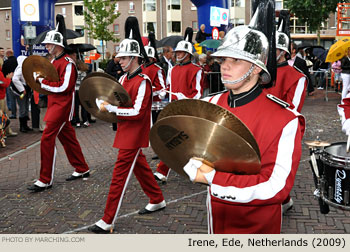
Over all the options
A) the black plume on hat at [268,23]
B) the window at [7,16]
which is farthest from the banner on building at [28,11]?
the window at [7,16]

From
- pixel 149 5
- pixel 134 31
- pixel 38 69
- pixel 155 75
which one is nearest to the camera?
pixel 134 31

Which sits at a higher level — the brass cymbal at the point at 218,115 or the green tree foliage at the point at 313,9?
the green tree foliage at the point at 313,9

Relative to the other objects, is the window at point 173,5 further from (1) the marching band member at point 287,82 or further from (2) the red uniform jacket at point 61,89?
(1) the marching band member at point 287,82

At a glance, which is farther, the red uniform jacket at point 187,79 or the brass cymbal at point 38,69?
the red uniform jacket at point 187,79

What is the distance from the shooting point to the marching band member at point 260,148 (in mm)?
2172

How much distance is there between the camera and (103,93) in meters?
4.50

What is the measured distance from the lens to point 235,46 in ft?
7.82

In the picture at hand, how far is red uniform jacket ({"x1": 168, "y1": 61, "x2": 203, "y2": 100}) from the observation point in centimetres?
741

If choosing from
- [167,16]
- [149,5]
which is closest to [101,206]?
[167,16]

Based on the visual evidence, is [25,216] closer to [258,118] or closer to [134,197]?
[134,197]

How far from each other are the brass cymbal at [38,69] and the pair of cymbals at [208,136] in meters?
4.37

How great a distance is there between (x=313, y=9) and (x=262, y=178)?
1051 inches

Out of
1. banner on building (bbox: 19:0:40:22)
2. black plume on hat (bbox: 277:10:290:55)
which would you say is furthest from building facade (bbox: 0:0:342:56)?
black plume on hat (bbox: 277:10:290:55)

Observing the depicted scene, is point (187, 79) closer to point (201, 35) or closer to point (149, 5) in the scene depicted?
point (201, 35)
